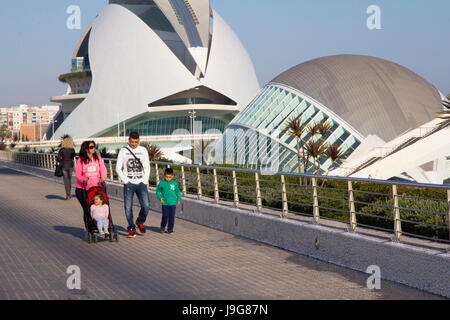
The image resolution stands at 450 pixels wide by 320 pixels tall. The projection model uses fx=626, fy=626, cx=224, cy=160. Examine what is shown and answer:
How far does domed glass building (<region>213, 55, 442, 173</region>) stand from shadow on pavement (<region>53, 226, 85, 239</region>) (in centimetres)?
1885

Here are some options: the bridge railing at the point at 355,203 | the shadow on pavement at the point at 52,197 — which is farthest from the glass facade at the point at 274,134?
the bridge railing at the point at 355,203

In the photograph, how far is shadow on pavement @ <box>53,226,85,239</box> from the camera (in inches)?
445

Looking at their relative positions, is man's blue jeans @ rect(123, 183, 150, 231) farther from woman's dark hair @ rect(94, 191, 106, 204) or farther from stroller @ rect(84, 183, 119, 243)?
woman's dark hair @ rect(94, 191, 106, 204)

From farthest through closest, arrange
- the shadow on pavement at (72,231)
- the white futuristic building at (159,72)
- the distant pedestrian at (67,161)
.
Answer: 1. the white futuristic building at (159,72)
2. the distant pedestrian at (67,161)
3. the shadow on pavement at (72,231)

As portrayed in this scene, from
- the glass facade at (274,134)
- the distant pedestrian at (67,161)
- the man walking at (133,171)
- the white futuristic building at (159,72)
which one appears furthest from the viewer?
the white futuristic building at (159,72)

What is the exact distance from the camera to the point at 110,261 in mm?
8758

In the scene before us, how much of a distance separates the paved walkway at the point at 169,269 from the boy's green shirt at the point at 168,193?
0.61 metres

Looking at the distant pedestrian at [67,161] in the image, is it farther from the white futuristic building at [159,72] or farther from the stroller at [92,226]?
the white futuristic building at [159,72]

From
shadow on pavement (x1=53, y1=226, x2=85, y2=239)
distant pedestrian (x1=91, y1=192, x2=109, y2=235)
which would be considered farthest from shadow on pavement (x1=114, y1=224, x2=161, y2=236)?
distant pedestrian (x1=91, y1=192, x2=109, y2=235)

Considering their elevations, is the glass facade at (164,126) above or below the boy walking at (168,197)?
above

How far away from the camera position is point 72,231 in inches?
466

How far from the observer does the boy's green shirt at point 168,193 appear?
11336mm

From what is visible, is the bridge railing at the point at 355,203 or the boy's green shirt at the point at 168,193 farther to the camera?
the boy's green shirt at the point at 168,193
